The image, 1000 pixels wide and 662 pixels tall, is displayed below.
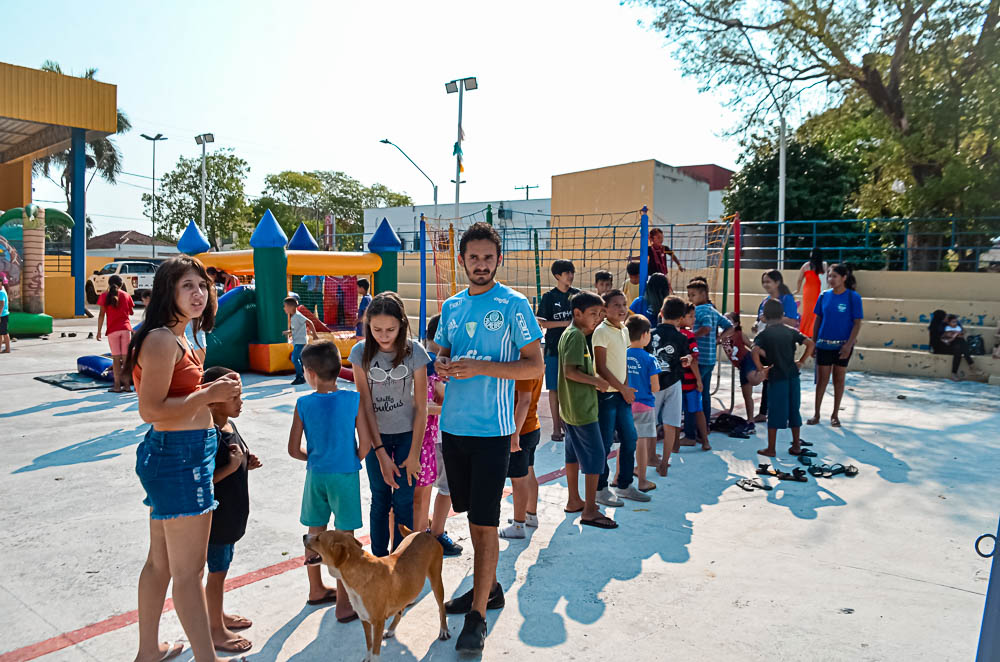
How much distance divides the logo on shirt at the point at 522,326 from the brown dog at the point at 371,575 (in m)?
1.06

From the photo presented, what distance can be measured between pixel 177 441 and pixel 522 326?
1.47m

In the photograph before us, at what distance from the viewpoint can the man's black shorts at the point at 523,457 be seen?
3949 millimetres

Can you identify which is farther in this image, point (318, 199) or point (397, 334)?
point (318, 199)

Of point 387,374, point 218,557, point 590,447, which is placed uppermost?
point 387,374

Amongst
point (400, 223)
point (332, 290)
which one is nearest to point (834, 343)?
point (332, 290)

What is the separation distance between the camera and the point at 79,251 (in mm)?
21422

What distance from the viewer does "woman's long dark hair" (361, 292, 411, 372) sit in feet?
10.6

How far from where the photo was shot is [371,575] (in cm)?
266

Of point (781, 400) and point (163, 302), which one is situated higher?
point (163, 302)

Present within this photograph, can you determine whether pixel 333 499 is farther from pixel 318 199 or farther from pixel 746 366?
pixel 318 199

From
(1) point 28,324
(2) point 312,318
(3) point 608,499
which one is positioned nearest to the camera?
(3) point 608,499

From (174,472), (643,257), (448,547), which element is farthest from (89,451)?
(643,257)

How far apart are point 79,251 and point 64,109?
4.35 meters

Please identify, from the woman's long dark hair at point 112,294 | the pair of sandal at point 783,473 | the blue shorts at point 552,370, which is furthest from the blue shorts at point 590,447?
the woman's long dark hair at point 112,294
